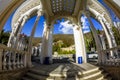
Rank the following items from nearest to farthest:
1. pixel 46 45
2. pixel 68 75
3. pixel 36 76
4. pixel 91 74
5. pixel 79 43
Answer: pixel 68 75 < pixel 36 76 < pixel 91 74 < pixel 79 43 < pixel 46 45

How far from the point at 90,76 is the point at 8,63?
325 centimetres

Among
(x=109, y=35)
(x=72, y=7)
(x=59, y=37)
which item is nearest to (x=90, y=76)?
(x=109, y=35)

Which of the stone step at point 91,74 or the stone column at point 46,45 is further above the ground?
the stone column at point 46,45

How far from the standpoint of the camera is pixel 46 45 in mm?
12641

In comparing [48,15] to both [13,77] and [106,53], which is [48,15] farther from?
[13,77]

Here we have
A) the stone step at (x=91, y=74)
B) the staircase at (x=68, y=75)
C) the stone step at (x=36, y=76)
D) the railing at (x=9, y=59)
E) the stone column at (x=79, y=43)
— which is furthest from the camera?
the stone column at (x=79, y=43)

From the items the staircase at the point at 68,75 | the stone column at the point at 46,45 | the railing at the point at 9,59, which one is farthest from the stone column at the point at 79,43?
the railing at the point at 9,59

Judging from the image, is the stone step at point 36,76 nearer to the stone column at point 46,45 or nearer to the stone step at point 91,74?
the stone step at point 91,74

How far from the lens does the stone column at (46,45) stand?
486 inches

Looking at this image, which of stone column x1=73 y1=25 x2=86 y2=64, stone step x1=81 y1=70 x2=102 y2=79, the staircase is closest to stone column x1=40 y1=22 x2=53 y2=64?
stone column x1=73 y1=25 x2=86 y2=64

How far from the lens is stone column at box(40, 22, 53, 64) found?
12.4m

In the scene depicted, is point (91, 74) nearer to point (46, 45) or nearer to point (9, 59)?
point (9, 59)

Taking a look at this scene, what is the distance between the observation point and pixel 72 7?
36.2 feet

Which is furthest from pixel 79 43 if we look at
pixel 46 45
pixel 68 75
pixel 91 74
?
pixel 68 75
